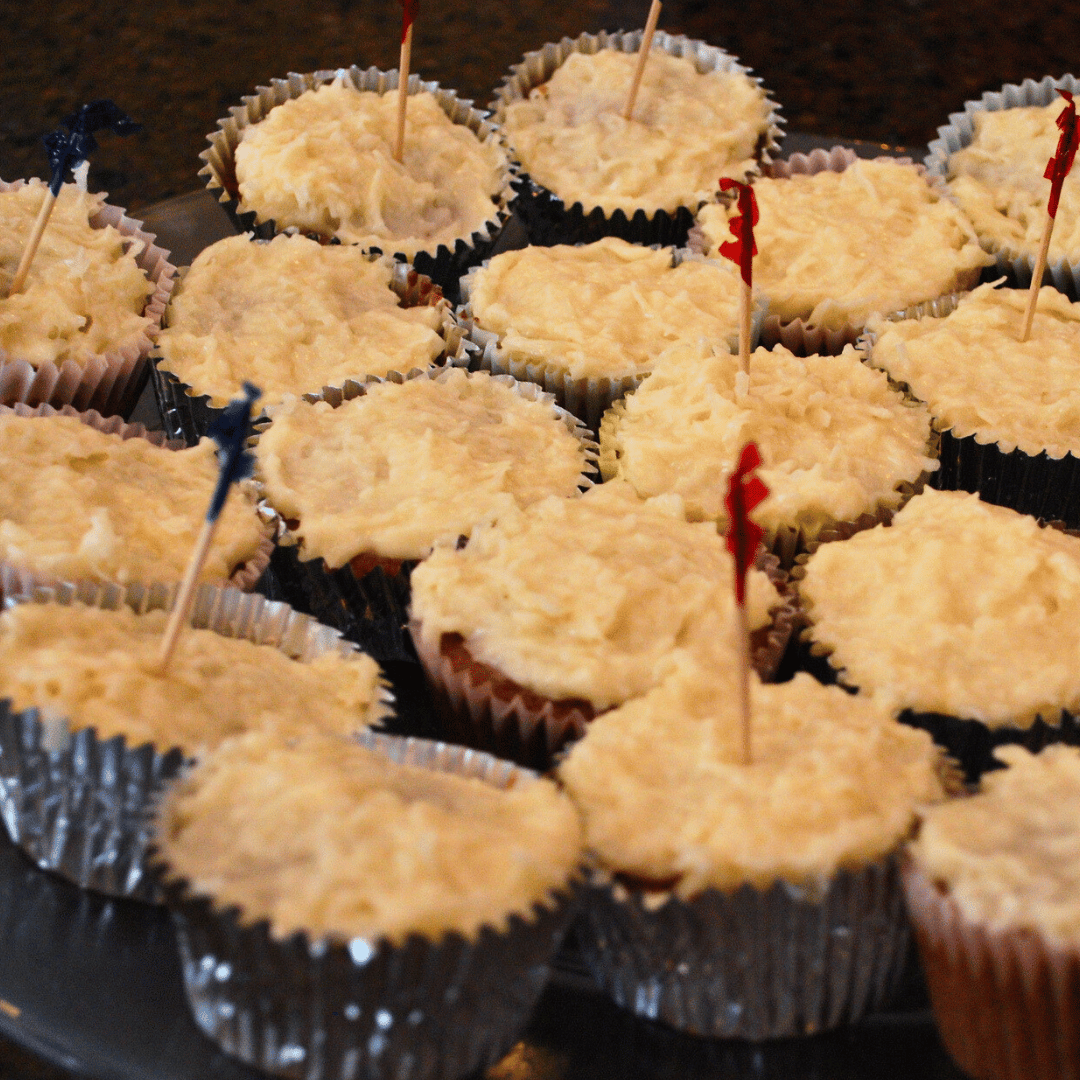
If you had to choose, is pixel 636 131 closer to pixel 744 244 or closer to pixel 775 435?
pixel 744 244

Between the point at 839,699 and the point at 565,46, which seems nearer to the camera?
the point at 839,699

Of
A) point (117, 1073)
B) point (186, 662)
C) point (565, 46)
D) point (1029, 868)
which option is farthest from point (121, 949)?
point (565, 46)

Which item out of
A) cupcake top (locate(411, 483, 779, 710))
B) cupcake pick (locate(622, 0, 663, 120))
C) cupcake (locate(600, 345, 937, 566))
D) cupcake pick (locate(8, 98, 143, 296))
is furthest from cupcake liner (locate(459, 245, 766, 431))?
cupcake pick (locate(622, 0, 663, 120))

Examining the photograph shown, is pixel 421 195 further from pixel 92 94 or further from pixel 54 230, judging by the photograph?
pixel 92 94

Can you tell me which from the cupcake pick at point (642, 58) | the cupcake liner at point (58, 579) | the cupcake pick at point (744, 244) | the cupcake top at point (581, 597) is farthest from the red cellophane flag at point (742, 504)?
the cupcake pick at point (642, 58)

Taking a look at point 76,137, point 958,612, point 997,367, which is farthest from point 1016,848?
point 76,137

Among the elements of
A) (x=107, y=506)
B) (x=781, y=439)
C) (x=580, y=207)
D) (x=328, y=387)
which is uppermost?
(x=580, y=207)

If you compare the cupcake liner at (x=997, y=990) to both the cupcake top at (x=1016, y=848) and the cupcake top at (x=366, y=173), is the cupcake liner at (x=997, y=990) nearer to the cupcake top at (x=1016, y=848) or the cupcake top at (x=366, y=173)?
the cupcake top at (x=1016, y=848)
